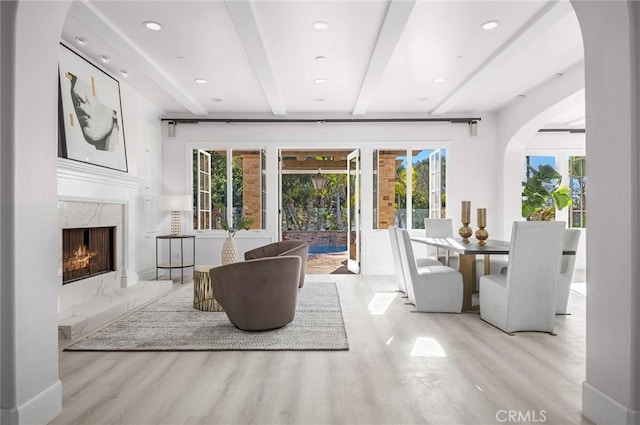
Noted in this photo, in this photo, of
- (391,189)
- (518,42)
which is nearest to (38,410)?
(518,42)

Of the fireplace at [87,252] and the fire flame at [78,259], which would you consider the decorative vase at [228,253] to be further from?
the fire flame at [78,259]

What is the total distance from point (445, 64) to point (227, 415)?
14.0ft

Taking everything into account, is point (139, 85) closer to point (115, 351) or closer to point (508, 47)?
point (115, 351)

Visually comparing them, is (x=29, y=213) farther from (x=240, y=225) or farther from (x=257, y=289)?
(x=240, y=225)

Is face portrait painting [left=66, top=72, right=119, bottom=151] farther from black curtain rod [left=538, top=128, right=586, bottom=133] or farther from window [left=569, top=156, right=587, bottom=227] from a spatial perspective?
window [left=569, top=156, right=587, bottom=227]

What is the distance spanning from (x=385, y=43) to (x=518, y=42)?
128 cm

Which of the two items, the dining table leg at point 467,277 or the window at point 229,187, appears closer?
the dining table leg at point 467,277

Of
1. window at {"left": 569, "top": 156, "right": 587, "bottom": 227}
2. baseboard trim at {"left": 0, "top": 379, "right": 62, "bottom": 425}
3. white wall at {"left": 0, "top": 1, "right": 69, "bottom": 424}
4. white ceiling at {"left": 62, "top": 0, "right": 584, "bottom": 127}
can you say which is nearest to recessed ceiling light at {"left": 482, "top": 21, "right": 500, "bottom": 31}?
white ceiling at {"left": 62, "top": 0, "right": 584, "bottom": 127}

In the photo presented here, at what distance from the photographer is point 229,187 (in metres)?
7.31

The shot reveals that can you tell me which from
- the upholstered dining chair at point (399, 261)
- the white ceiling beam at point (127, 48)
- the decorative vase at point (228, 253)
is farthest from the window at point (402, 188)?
the white ceiling beam at point (127, 48)

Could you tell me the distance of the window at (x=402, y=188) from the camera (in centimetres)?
730

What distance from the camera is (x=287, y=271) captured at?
3.62m

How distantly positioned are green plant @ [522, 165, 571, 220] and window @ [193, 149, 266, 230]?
189 inches

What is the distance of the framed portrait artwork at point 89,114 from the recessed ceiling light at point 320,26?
8.22 ft
